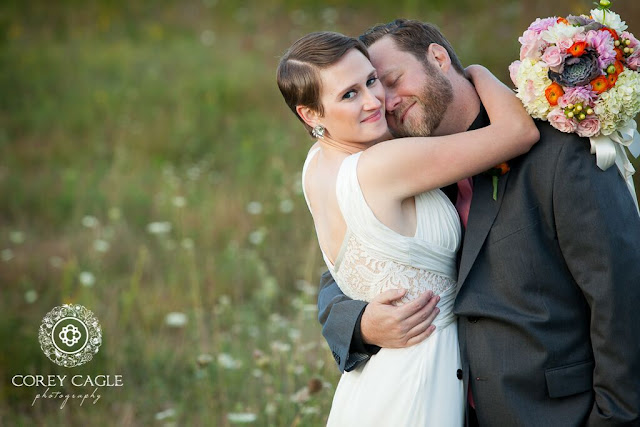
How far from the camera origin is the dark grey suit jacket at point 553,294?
9.00 feet

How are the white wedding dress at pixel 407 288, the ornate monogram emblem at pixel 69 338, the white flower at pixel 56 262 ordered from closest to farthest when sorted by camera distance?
the white wedding dress at pixel 407 288 → the ornate monogram emblem at pixel 69 338 → the white flower at pixel 56 262

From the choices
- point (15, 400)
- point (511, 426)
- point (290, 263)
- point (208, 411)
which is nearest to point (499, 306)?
point (511, 426)

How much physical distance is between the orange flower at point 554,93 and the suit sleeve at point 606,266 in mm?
208

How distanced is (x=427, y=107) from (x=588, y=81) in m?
0.80

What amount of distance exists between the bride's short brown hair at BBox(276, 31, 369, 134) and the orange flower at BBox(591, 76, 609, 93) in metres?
1.01

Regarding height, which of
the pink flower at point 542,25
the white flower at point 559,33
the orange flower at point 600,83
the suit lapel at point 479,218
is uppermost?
the pink flower at point 542,25

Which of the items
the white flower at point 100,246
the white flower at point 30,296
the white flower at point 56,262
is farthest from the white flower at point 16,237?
the white flower at point 100,246

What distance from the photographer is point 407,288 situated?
305 cm

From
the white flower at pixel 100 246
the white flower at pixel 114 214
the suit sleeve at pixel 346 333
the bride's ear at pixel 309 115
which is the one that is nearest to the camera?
the suit sleeve at pixel 346 333

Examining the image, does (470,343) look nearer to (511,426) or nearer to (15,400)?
A: (511,426)

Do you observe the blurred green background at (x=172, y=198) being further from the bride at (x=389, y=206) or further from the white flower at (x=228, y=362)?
the bride at (x=389, y=206)

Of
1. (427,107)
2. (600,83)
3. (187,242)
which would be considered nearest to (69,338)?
(187,242)

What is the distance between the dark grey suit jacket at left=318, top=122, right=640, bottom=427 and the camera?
9.00ft

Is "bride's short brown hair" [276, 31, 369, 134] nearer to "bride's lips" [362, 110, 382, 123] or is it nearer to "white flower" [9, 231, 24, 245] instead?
"bride's lips" [362, 110, 382, 123]
